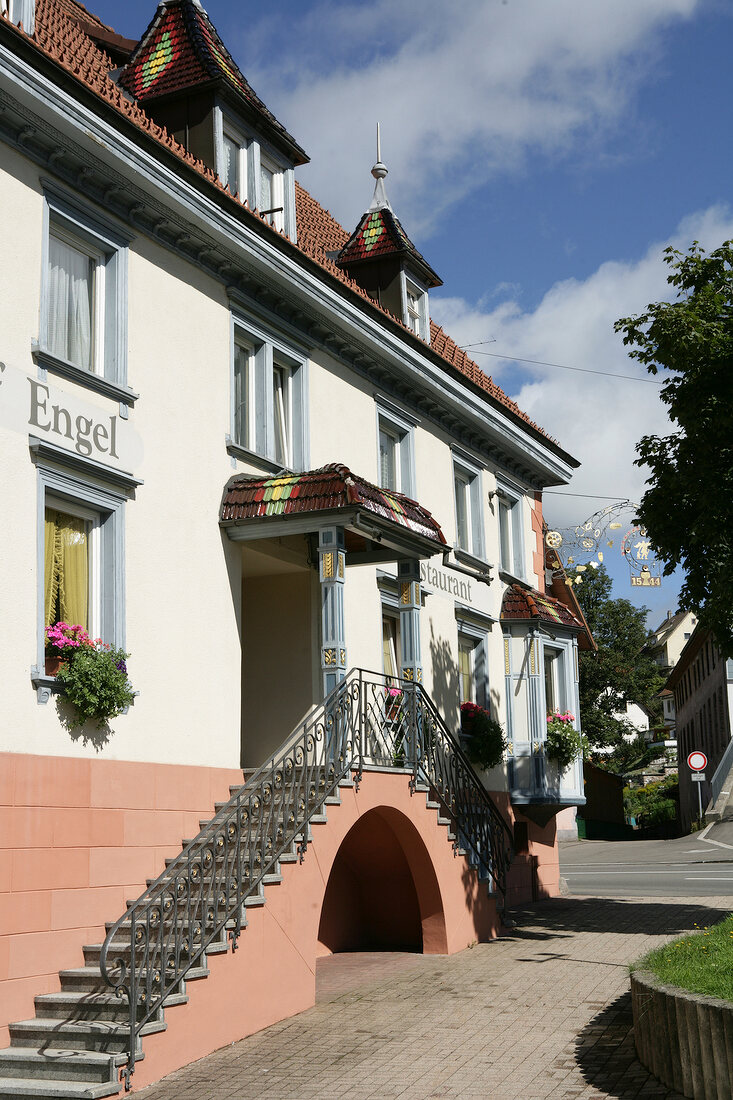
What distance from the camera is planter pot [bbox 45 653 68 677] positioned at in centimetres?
1027

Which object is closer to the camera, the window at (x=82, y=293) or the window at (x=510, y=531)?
the window at (x=82, y=293)

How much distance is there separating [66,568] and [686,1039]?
647 centimetres

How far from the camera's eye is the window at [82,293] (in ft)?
36.3

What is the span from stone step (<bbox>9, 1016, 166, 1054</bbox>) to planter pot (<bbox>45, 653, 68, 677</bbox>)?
2.78 m

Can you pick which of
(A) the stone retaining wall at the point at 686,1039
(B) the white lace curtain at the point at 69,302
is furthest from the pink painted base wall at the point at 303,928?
(B) the white lace curtain at the point at 69,302

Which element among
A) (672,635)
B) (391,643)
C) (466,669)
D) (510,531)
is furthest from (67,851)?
(672,635)

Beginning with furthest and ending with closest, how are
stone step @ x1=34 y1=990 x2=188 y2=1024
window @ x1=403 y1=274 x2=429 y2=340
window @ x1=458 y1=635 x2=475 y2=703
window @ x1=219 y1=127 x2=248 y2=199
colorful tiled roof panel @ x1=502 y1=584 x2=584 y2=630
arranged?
colorful tiled roof panel @ x1=502 y1=584 x2=584 y2=630, window @ x1=403 y1=274 x2=429 y2=340, window @ x1=458 y1=635 x2=475 y2=703, window @ x1=219 y1=127 x2=248 y2=199, stone step @ x1=34 y1=990 x2=188 y2=1024

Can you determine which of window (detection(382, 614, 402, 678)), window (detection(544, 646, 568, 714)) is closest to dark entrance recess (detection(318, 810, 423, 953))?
window (detection(382, 614, 402, 678))

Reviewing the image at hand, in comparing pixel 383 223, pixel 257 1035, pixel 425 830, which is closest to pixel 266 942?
pixel 257 1035

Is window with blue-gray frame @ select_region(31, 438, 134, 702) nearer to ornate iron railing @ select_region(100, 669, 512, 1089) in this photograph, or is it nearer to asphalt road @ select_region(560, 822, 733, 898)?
ornate iron railing @ select_region(100, 669, 512, 1089)

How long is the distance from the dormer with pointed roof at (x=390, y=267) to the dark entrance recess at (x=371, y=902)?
836 centimetres

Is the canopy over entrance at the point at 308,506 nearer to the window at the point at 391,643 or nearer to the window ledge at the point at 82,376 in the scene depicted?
the window ledge at the point at 82,376

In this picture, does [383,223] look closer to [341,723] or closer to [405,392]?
[405,392]

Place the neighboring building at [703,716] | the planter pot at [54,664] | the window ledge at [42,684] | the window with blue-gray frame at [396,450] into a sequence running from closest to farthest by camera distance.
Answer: the window ledge at [42,684] < the planter pot at [54,664] < the window with blue-gray frame at [396,450] < the neighboring building at [703,716]
